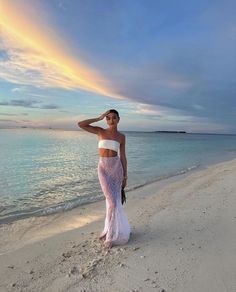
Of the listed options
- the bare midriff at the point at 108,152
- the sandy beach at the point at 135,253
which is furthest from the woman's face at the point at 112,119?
the sandy beach at the point at 135,253

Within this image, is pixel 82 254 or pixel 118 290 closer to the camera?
pixel 118 290

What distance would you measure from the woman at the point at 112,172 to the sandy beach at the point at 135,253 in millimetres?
274

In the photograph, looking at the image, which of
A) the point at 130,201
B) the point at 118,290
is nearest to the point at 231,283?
the point at 118,290

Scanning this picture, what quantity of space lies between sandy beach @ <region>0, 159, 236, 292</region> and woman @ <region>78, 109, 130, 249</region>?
27 cm

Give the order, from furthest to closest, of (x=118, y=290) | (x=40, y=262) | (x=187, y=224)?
(x=187, y=224), (x=40, y=262), (x=118, y=290)

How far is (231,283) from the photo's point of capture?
171 inches

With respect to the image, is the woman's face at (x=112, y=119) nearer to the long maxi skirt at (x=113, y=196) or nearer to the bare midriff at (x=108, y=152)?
the bare midriff at (x=108, y=152)

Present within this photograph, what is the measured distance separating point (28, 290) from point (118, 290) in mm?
1212

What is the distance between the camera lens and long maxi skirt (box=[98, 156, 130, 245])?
19.0ft

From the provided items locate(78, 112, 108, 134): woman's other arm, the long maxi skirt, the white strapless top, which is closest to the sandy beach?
the long maxi skirt

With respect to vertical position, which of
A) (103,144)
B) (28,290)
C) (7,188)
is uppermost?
(103,144)

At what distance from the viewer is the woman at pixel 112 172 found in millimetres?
5711

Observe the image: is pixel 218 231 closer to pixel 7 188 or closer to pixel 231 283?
pixel 231 283

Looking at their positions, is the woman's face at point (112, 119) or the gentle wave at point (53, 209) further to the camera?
the gentle wave at point (53, 209)
